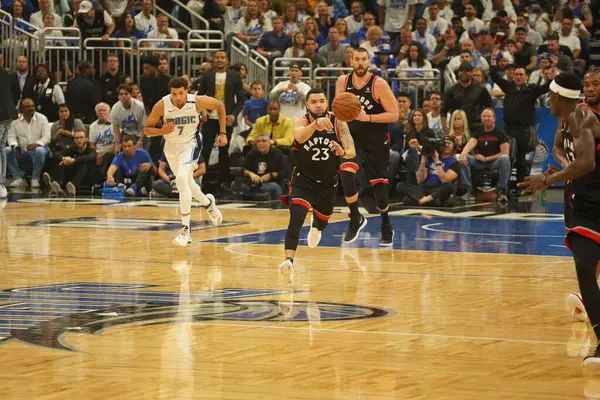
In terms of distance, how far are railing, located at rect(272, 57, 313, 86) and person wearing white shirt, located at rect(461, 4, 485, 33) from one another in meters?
3.34

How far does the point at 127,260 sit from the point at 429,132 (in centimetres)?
865

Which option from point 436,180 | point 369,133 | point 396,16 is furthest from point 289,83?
point 369,133

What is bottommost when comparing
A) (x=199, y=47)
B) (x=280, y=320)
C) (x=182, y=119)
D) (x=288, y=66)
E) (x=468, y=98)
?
(x=280, y=320)

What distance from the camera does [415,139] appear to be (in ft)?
64.0

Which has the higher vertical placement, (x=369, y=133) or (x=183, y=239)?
(x=369, y=133)

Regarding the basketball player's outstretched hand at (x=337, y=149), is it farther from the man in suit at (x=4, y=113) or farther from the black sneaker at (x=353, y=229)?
the man in suit at (x=4, y=113)

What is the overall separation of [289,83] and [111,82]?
13.2 ft

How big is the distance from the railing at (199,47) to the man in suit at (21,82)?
3.01 metres

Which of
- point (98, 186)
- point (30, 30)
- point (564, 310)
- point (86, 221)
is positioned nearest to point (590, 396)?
point (564, 310)

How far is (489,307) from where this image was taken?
923cm

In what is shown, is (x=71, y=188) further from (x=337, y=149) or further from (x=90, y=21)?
(x=337, y=149)

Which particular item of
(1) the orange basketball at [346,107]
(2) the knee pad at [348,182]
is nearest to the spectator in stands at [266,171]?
(2) the knee pad at [348,182]

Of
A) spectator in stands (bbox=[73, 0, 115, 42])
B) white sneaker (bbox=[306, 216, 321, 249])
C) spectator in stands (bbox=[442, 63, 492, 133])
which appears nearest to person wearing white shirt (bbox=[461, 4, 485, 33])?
spectator in stands (bbox=[442, 63, 492, 133])

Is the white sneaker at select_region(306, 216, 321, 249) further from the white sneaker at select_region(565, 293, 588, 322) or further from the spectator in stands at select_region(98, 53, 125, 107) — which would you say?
the spectator in stands at select_region(98, 53, 125, 107)
